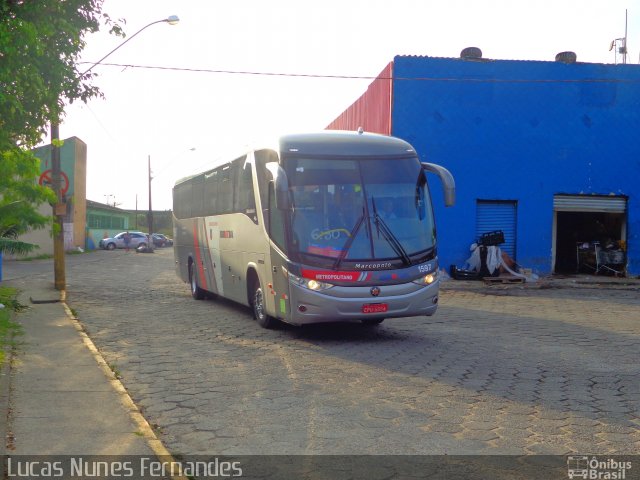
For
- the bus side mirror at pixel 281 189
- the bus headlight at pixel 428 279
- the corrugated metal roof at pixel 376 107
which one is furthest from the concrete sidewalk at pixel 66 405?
the corrugated metal roof at pixel 376 107

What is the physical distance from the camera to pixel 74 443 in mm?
5145

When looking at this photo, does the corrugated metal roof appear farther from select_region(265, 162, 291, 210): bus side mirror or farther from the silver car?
the silver car

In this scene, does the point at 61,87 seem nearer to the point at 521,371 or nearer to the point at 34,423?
the point at 34,423

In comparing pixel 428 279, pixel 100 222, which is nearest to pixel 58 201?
pixel 428 279

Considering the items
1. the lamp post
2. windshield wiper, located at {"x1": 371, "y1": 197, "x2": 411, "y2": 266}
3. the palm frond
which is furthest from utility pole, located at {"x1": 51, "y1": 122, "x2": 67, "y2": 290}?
windshield wiper, located at {"x1": 371, "y1": 197, "x2": 411, "y2": 266}

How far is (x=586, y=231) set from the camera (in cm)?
2405

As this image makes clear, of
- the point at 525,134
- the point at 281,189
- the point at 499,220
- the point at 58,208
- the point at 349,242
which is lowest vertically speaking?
the point at 349,242

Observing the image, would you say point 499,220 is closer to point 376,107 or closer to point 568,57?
point 376,107

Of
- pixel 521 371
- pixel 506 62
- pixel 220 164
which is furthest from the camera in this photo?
pixel 506 62

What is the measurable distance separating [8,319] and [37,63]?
486 centimetres

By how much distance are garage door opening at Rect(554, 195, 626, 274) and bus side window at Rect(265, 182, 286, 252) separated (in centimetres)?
1427

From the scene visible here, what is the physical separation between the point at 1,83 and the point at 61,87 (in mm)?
1642

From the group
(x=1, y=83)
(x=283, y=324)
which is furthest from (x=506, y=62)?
(x=1, y=83)

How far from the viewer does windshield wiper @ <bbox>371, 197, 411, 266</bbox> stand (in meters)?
9.99
